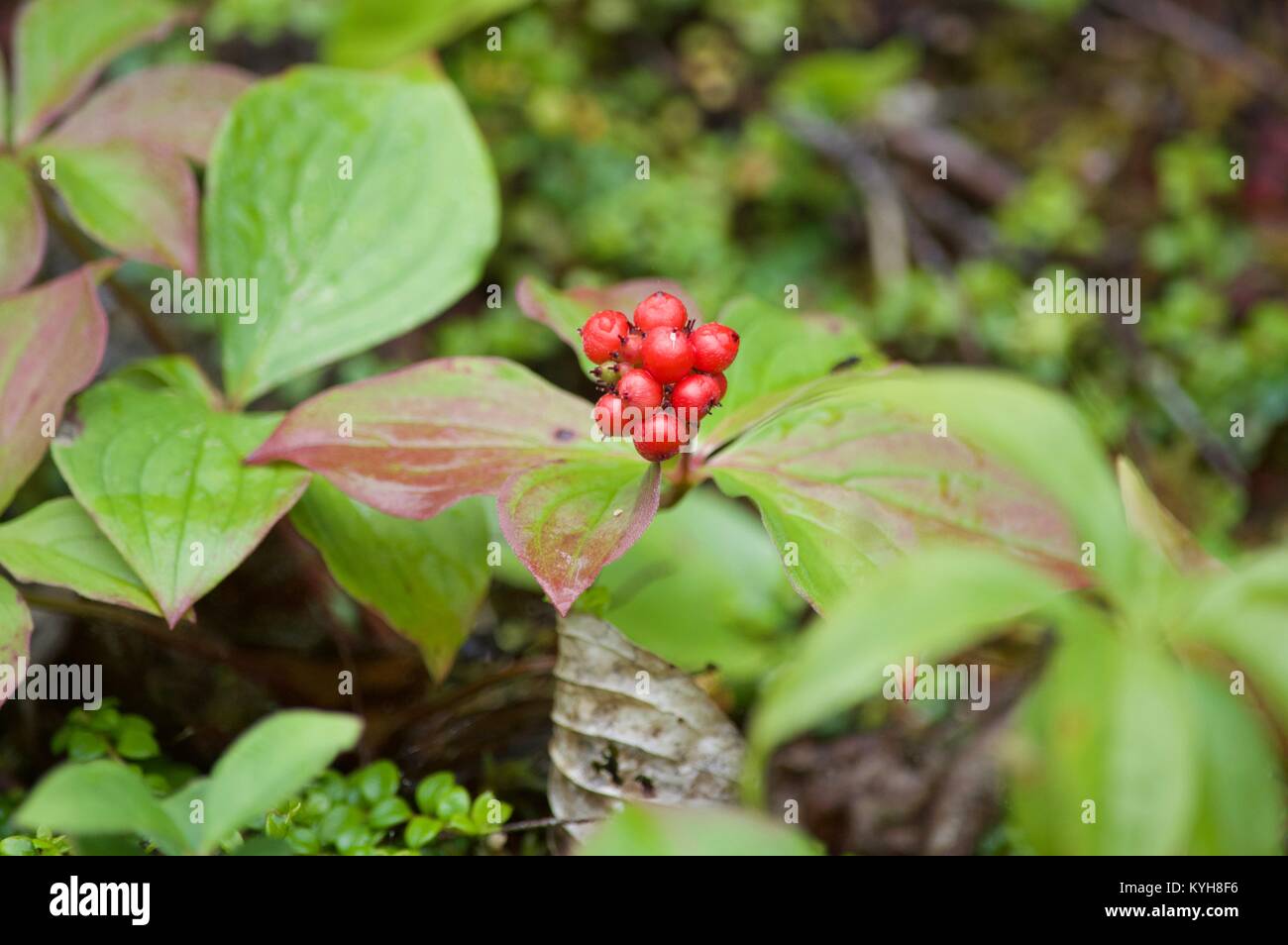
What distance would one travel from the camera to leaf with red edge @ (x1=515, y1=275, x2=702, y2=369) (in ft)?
4.99

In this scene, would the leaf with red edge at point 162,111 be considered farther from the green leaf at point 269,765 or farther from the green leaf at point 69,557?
the green leaf at point 269,765

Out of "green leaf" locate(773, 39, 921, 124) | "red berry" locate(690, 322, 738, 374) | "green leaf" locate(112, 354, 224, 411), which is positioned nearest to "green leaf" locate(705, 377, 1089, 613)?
"red berry" locate(690, 322, 738, 374)

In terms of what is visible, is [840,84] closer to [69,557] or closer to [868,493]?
[868,493]

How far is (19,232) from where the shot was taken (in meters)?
1.67

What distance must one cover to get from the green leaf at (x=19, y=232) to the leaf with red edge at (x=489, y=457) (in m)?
0.60

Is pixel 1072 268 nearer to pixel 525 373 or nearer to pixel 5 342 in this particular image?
pixel 525 373

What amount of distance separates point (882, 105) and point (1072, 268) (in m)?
0.73

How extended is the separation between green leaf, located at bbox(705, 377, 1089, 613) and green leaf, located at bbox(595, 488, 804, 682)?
330 mm

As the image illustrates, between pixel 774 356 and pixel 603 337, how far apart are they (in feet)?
1.19

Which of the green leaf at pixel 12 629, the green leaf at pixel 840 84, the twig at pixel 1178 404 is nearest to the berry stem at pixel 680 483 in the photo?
the green leaf at pixel 12 629

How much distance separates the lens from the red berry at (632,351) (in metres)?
1.29

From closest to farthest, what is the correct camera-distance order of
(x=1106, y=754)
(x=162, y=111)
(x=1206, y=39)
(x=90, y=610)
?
(x=1106, y=754) → (x=90, y=610) → (x=162, y=111) → (x=1206, y=39)

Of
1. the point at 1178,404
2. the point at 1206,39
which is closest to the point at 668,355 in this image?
the point at 1178,404
